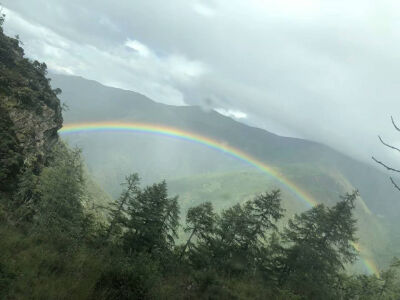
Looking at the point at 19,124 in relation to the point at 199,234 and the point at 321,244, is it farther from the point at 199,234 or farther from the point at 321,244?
the point at 321,244

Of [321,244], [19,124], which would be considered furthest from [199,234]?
[19,124]

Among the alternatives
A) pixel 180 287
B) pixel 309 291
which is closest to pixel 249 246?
pixel 309 291

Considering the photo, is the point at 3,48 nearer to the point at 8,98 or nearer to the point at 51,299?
the point at 8,98

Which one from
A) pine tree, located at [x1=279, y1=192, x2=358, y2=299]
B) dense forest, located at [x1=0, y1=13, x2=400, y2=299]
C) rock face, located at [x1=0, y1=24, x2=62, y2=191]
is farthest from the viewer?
rock face, located at [x1=0, y1=24, x2=62, y2=191]

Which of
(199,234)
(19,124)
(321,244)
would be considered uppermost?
(321,244)

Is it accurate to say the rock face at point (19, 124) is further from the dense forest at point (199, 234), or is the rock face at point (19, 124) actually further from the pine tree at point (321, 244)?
the pine tree at point (321, 244)

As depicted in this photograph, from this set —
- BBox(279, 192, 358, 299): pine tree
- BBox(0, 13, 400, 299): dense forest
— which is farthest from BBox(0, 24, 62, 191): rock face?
BBox(279, 192, 358, 299): pine tree

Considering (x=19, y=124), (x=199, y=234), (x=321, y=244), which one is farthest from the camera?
(x=19, y=124)

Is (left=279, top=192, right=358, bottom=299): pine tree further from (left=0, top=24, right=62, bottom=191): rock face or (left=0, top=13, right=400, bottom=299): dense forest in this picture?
(left=0, top=24, right=62, bottom=191): rock face

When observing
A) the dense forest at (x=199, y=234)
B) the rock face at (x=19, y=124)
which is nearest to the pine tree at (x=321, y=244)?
the dense forest at (x=199, y=234)

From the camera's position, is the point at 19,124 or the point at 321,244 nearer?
the point at 321,244

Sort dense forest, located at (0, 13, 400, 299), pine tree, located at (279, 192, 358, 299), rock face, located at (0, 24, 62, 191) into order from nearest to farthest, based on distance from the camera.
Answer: dense forest, located at (0, 13, 400, 299) < pine tree, located at (279, 192, 358, 299) < rock face, located at (0, 24, 62, 191)

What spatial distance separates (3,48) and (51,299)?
63.2m

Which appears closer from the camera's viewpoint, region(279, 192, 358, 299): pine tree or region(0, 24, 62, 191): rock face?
region(279, 192, 358, 299): pine tree
